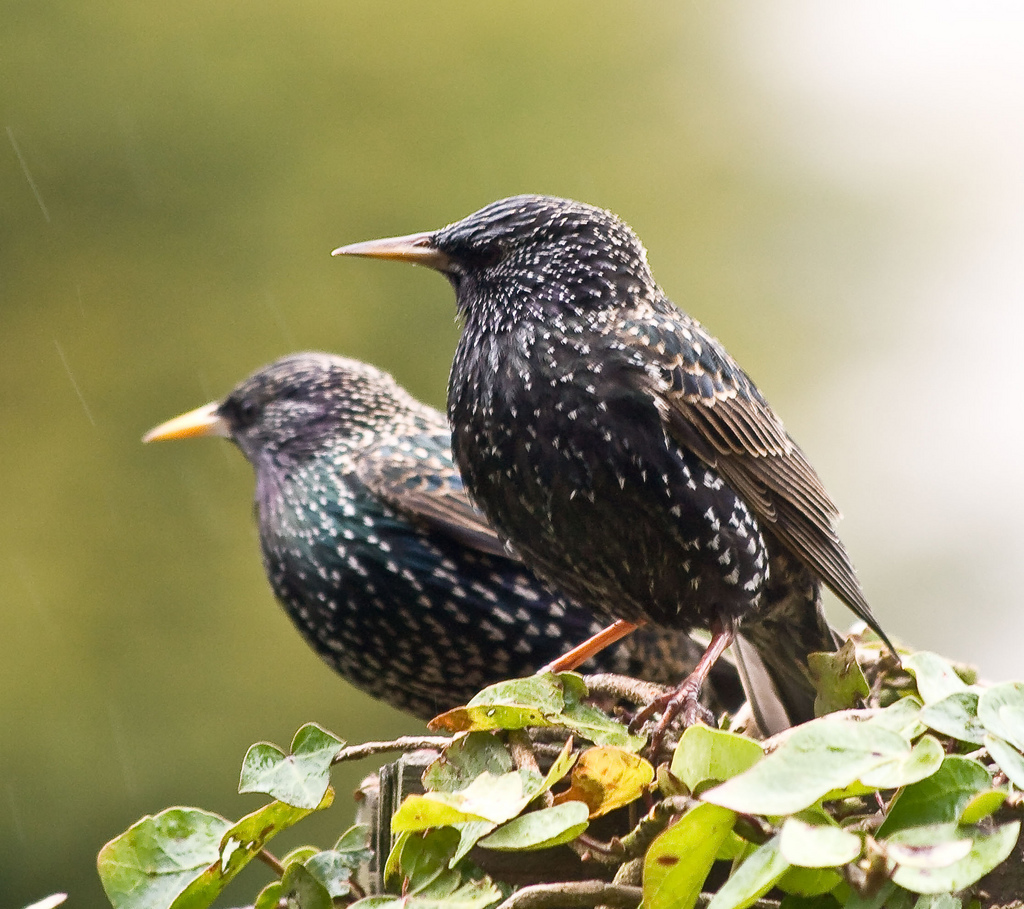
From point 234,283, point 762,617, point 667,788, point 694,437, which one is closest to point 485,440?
point 694,437

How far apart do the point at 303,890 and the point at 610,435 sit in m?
0.77

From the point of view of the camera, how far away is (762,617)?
92.0 inches

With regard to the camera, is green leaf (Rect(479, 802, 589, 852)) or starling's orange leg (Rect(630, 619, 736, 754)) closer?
green leaf (Rect(479, 802, 589, 852))

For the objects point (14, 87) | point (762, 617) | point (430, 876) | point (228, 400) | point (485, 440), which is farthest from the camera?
point (14, 87)

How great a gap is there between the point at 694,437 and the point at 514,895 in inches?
35.5

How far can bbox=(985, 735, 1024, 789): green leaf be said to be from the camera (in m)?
1.15

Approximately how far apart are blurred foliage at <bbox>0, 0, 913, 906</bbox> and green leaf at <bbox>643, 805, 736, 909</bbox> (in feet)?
13.6

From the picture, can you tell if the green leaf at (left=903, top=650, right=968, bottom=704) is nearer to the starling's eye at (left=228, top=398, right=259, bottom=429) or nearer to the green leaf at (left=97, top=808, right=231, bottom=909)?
the green leaf at (left=97, top=808, right=231, bottom=909)

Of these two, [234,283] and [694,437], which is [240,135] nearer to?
[234,283]

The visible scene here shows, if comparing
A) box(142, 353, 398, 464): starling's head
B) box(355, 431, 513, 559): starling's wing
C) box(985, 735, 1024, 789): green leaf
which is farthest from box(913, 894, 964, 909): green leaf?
box(142, 353, 398, 464): starling's head

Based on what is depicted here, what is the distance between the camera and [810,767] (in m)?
1.08

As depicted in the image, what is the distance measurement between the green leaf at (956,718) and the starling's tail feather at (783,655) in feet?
3.46

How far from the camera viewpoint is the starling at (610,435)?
1953mm

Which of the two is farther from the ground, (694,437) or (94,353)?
(94,353)
